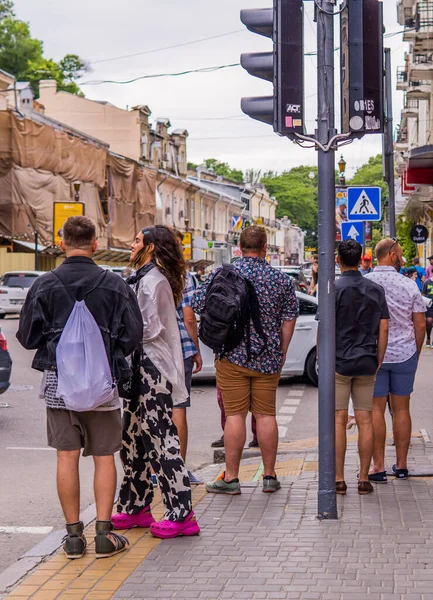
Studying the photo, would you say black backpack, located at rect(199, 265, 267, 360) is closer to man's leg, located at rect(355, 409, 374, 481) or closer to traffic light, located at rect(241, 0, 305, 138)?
man's leg, located at rect(355, 409, 374, 481)

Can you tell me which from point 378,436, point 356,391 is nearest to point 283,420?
point 378,436

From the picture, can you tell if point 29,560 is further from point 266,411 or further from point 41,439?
point 41,439

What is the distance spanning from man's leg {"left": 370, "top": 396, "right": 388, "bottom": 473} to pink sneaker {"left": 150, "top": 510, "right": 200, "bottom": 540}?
6.70 ft

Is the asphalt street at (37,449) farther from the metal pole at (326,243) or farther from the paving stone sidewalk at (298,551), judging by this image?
the metal pole at (326,243)

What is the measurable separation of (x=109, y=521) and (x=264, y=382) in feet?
6.48

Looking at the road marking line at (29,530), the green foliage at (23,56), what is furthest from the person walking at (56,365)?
the green foliage at (23,56)

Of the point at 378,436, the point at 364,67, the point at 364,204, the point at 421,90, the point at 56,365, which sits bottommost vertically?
the point at 378,436

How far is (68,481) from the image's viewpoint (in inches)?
235

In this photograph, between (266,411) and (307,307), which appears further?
(307,307)

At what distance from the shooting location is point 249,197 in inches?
4360

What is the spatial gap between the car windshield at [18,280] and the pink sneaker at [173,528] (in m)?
29.9

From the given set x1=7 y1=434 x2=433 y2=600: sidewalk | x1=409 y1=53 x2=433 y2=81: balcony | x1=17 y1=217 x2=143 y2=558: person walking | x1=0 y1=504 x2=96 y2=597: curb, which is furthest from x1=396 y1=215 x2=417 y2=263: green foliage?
x1=17 y1=217 x2=143 y2=558: person walking

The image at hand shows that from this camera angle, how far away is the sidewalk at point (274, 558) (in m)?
5.23

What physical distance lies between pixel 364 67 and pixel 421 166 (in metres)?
10.4
